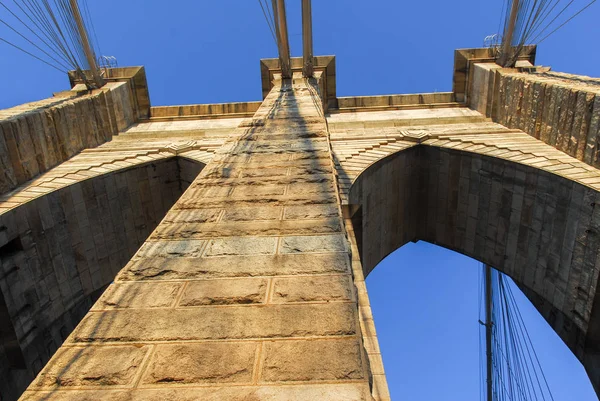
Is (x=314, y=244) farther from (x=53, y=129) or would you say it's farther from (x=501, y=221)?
(x=53, y=129)

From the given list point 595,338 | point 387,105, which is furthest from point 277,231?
point 387,105

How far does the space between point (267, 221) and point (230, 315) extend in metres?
1.24

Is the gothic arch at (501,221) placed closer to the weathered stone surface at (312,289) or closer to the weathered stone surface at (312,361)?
the weathered stone surface at (312,289)

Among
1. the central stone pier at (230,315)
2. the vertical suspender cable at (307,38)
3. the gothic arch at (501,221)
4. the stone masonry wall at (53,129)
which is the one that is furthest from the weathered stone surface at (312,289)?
the vertical suspender cable at (307,38)

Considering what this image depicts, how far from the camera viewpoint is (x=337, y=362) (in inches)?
86.1

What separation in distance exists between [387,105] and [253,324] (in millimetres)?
12533

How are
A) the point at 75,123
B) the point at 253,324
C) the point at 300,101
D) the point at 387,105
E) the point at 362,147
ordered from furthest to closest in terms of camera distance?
the point at 387,105, the point at 75,123, the point at 362,147, the point at 300,101, the point at 253,324

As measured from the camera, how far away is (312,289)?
2770 millimetres

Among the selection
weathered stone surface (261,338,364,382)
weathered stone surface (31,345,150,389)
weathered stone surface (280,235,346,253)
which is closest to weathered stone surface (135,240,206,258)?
weathered stone surface (280,235,346,253)

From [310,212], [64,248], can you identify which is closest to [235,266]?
[310,212]

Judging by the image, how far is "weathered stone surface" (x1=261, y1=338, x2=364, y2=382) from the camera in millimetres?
2123

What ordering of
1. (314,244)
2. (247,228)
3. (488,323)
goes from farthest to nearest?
(488,323) → (247,228) → (314,244)

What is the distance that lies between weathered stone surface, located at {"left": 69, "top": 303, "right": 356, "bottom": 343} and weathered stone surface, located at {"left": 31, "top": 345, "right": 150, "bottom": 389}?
0.09 meters

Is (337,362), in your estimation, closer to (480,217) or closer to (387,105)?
(480,217)
